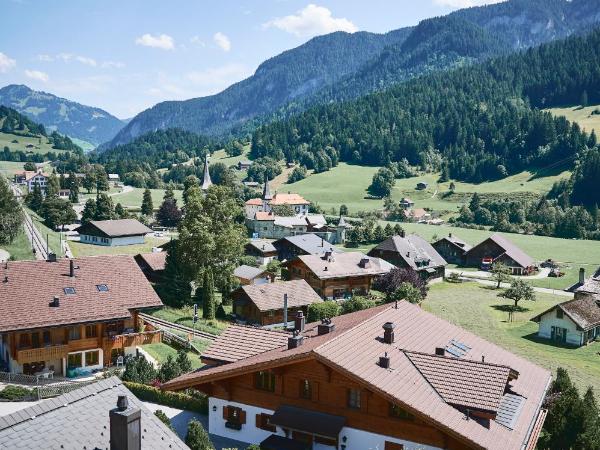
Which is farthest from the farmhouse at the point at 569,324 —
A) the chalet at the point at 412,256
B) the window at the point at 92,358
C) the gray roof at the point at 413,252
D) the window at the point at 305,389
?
the window at the point at 92,358

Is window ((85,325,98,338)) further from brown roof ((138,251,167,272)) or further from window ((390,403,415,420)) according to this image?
brown roof ((138,251,167,272))

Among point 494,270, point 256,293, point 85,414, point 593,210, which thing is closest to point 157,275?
point 256,293

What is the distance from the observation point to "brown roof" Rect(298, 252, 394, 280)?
72562 millimetres

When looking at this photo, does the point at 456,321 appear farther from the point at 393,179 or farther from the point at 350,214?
the point at 393,179

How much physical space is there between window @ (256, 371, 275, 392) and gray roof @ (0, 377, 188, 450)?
10.4 m

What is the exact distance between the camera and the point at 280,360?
80.3 ft

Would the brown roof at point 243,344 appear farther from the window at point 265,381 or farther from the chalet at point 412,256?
the chalet at point 412,256

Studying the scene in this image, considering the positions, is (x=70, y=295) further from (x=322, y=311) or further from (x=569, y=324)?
(x=569, y=324)

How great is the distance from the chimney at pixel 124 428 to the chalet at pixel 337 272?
57993 millimetres

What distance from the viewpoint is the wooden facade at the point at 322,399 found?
22703 mm

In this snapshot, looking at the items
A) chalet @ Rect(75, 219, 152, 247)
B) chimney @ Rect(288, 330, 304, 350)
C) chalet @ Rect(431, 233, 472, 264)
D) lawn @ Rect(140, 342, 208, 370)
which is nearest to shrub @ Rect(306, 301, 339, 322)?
lawn @ Rect(140, 342, 208, 370)

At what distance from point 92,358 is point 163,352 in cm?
517

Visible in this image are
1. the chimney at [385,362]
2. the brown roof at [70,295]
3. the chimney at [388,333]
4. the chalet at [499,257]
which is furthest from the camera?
the chalet at [499,257]

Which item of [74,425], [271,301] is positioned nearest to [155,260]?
[271,301]
